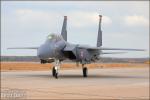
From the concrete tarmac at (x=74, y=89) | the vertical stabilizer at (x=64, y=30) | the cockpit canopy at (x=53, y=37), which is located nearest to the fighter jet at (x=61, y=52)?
the cockpit canopy at (x=53, y=37)

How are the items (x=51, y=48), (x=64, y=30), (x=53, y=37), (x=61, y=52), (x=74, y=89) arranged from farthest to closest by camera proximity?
(x=64, y=30)
(x=61, y=52)
(x=53, y=37)
(x=51, y=48)
(x=74, y=89)

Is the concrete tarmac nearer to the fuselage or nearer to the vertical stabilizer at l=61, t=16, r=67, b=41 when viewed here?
the fuselage

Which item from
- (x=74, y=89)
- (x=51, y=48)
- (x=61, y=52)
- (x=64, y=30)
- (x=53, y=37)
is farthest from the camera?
(x=64, y=30)

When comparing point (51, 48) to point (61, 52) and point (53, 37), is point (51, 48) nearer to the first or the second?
point (53, 37)

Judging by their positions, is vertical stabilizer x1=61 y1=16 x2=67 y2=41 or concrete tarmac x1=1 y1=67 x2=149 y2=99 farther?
vertical stabilizer x1=61 y1=16 x2=67 y2=41

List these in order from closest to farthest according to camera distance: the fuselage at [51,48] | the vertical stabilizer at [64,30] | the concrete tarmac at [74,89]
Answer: the concrete tarmac at [74,89] < the fuselage at [51,48] < the vertical stabilizer at [64,30]

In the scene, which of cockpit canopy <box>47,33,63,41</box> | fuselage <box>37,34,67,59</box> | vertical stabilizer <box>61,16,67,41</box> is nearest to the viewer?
fuselage <box>37,34,67,59</box>

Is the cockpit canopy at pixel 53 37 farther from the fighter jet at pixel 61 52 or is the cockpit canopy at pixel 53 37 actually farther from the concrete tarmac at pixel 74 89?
the concrete tarmac at pixel 74 89

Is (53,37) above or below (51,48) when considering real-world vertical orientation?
above

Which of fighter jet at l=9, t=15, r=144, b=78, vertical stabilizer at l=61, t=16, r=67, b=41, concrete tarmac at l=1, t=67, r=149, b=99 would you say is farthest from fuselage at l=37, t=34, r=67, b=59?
vertical stabilizer at l=61, t=16, r=67, b=41

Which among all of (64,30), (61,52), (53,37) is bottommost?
(61,52)

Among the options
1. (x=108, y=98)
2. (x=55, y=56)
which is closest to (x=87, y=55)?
(x=55, y=56)

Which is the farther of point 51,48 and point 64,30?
point 64,30

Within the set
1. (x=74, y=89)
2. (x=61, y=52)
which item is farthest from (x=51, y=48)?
(x=74, y=89)
